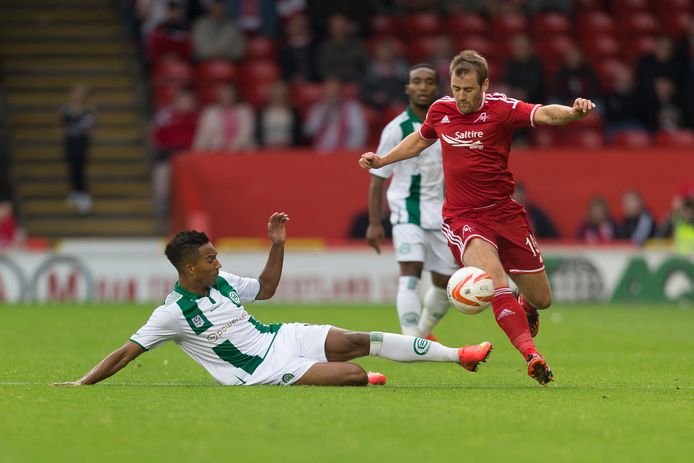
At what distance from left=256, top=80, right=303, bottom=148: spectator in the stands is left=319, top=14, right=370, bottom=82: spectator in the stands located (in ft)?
4.01

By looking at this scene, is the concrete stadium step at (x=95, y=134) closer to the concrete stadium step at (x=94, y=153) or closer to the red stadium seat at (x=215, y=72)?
the concrete stadium step at (x=94, y=153)

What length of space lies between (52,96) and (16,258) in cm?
438

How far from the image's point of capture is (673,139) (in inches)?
877

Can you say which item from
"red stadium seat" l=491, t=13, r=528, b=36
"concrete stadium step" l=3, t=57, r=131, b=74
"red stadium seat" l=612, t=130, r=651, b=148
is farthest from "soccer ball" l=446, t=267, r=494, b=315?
"red stadium seat" l=491, t=13, r=528, b=36

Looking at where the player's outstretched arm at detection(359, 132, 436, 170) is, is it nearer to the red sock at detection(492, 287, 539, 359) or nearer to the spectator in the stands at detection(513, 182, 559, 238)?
the red sock at detection(492, 287, 539, 359)

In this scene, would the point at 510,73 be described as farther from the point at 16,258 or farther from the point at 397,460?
the point at 397,460

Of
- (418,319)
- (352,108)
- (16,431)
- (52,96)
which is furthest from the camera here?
(52,96)

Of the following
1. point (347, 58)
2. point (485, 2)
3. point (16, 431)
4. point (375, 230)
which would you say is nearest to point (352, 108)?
point (347, 58)

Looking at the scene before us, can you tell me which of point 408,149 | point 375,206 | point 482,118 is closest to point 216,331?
point 408,149

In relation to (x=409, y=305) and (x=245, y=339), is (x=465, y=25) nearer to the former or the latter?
(x=409, y=305)

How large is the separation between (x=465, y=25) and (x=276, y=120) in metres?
4.81

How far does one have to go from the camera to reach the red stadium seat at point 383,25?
24172 millimetres

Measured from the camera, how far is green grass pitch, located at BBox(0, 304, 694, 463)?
6.61m

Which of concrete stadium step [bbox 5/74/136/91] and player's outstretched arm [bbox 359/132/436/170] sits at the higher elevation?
concrete stadium step [bbox 5/74/136/91]
